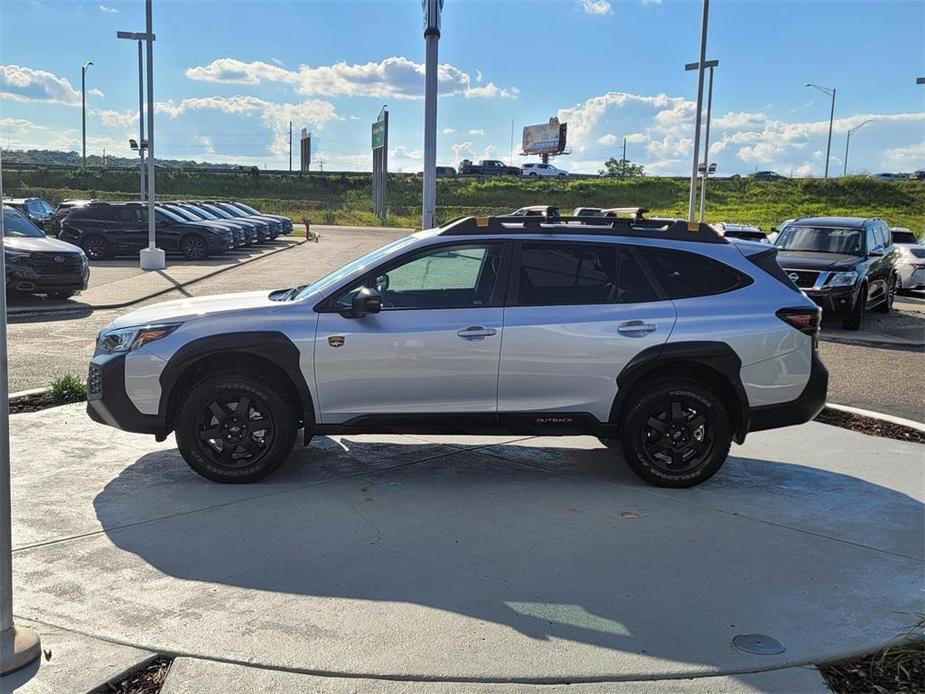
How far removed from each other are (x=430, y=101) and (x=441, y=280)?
5.95 meters

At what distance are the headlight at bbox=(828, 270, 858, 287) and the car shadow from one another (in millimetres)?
8415

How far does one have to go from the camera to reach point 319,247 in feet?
104

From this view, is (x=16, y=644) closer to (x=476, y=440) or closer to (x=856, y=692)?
(x=856, y=692)

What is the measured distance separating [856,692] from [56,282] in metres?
14.7

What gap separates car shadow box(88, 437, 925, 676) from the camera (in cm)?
411

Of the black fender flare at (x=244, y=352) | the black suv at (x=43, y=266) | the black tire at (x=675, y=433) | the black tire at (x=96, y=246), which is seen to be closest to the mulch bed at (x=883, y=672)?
the black tire at (x=675, y=433)

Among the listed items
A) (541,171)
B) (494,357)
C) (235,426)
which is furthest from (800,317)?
(541,171)

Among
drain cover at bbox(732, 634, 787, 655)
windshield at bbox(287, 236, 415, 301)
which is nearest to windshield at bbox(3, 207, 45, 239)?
windshield at bbox(287, 236, 415, 301)

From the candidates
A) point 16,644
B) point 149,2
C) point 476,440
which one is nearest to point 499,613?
point 16,644

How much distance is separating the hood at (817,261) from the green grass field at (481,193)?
43.1 meters

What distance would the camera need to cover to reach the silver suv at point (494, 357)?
18.4ft

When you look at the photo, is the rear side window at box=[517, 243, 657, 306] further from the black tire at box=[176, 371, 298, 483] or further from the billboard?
the billboard

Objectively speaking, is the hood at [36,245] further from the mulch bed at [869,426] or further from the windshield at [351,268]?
the mulch bed at [869,426]

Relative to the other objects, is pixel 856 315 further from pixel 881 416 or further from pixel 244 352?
pixel 244 352
